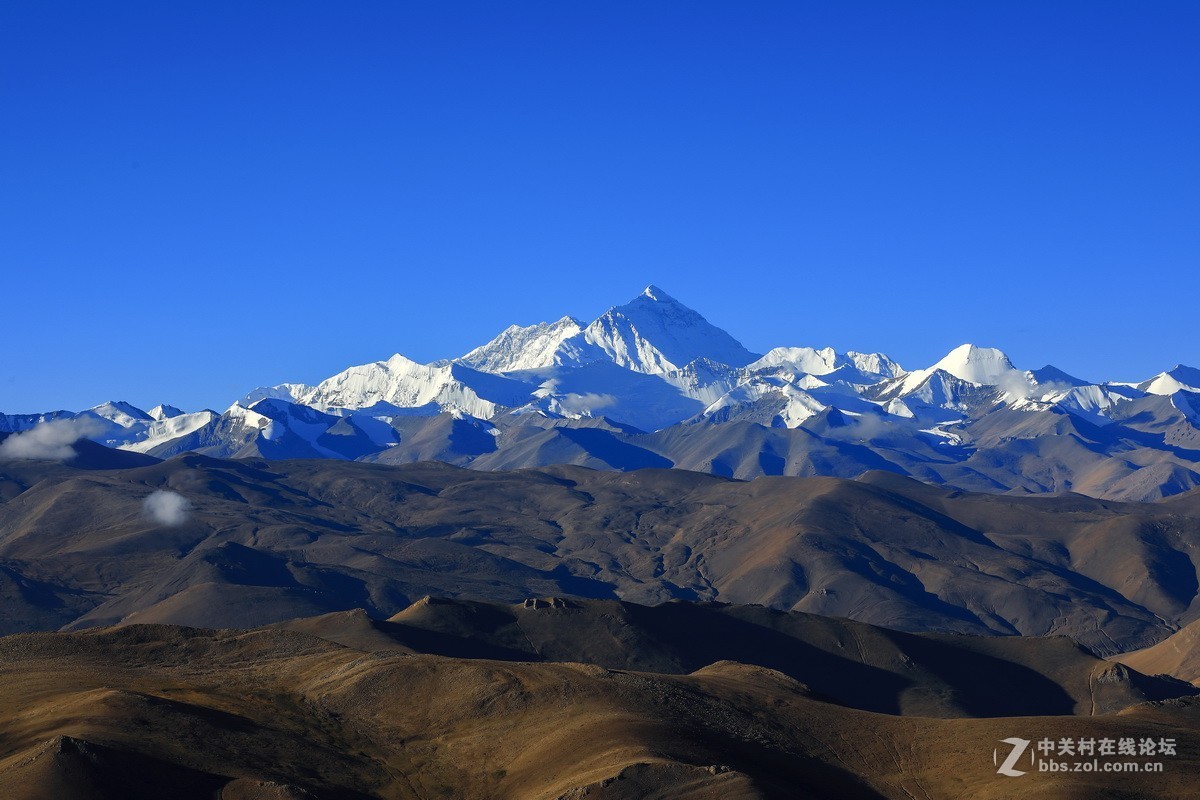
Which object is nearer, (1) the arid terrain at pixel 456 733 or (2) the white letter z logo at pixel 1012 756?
(1) the arid terrain at pixel 456 733

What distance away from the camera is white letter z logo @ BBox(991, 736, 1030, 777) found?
11258 centimetres

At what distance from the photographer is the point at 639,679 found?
133 metres

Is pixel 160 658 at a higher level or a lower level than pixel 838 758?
higher

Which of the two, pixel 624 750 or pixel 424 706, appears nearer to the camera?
pixel 624 750

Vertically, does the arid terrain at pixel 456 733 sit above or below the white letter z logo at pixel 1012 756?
above

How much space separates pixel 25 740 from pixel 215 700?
19504 millimetres

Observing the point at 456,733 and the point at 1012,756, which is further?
the point at 456,733

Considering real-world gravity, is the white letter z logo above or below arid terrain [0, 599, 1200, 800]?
below

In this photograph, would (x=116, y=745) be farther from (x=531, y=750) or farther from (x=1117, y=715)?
(x=1117, y=715)

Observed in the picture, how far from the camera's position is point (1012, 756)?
11619 cm

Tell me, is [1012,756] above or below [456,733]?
below

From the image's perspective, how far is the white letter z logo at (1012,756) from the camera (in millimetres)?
112581

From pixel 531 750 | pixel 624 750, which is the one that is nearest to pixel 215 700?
pixel 531 750

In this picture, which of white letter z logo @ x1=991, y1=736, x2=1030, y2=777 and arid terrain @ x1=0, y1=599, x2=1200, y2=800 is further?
white letter z logo @ x1=991, y1=736, x2=1030, y2=777
